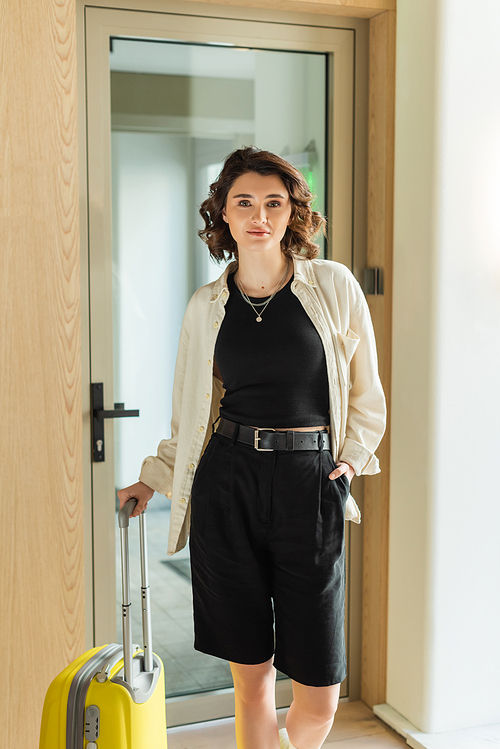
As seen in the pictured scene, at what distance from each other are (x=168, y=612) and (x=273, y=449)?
950 mm

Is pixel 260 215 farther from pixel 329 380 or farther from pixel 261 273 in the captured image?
pixel 329 380

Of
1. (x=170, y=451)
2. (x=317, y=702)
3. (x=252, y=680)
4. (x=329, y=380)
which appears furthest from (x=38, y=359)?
(x=317, y=702)

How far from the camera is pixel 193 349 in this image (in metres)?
1.83

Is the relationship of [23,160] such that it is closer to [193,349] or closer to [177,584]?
[193,349]

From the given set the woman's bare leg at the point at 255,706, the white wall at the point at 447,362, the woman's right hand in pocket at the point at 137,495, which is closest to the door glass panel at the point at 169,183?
the white wall at the point at 447,362

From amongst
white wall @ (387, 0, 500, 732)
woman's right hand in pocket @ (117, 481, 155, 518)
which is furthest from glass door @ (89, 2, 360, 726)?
woman's right hand in pocket @ (117, 481, 155, 518)

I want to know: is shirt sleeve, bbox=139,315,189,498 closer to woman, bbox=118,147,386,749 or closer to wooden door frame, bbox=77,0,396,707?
woman, bbox=118,147,386,749

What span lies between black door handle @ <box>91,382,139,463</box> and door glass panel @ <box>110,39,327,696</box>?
0.19 feet

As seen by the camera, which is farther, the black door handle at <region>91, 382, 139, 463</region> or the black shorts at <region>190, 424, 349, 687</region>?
the black door handle at <region>91, 382, 139, 463</region>

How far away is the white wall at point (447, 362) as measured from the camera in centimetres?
210

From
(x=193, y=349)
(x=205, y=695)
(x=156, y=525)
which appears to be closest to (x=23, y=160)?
(x=193, y=349)

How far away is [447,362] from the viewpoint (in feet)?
7.06

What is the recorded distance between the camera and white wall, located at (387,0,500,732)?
6.90 feet

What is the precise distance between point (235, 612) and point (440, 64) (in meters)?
1.60
